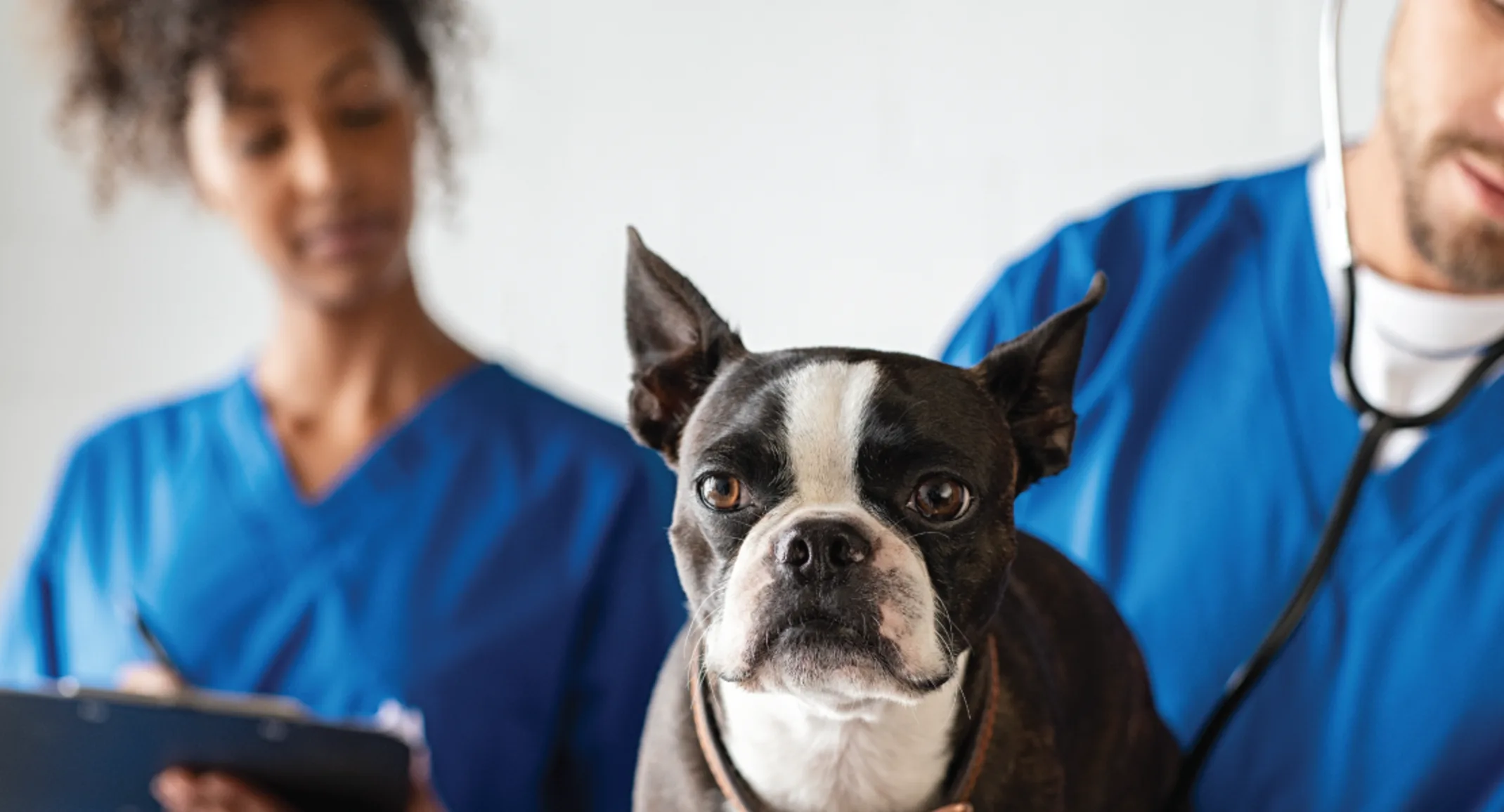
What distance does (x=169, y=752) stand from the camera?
99 cm

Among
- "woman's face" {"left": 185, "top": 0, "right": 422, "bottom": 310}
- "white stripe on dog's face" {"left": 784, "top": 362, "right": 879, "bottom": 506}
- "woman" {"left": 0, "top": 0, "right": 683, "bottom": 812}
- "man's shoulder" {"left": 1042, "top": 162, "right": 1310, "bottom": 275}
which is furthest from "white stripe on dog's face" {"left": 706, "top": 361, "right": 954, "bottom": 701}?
"woman's face" {"left": 185, "top": 0, "right": 422, "bottom": 310}

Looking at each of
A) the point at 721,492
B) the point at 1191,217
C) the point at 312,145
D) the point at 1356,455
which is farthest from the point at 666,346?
the point at 312,145

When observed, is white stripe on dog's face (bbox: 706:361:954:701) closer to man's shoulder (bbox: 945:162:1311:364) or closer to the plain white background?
man's shoulder (bbox: 945:162:1311:364)

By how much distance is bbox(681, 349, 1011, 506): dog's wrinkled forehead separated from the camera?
53cm

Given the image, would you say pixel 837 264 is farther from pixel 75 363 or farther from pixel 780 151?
pixel 75 363

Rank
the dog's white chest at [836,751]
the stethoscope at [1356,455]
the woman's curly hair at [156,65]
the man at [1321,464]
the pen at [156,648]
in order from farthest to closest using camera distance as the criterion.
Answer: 1. the woman's curly hair at [156,65]
2. the pen at [156,648]
3. the man at [1321,464]
4. the stethoscope at [1356,455]
5. the dog's white chest at [836,751]

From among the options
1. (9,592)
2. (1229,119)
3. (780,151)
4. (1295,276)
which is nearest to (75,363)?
(9,592)

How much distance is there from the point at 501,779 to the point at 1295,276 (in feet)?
2.94

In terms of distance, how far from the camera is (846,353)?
545 mm

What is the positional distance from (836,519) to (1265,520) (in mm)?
520

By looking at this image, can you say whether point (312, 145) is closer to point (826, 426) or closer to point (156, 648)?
point (156, 648)

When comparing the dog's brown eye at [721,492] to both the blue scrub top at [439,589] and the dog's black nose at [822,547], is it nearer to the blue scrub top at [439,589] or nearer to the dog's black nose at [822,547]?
the dog's black nose at [822,547]

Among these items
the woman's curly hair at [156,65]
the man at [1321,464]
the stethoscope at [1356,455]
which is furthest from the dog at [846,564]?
the woman's curly hair at [156,65]

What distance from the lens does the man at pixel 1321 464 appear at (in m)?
0.88
